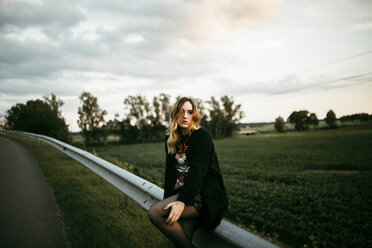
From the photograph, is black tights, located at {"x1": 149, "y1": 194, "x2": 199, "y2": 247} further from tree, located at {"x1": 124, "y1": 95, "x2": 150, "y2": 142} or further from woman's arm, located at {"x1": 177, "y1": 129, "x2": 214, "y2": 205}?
tree, located at {"x1": 124, "y1": 95, "x2": 150, "y2": 142}

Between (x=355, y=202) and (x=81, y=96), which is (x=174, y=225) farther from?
(x=81, y=96)

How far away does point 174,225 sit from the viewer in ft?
6.31

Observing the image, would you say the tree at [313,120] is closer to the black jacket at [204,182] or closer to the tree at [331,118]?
the tree at [331,118]

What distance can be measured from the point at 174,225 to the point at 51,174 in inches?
248

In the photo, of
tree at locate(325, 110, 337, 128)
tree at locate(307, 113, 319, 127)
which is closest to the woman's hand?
tree at locate(325, 110, 337, 128)

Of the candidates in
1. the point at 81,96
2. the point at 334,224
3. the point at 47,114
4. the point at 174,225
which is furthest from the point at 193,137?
the point at 81,96

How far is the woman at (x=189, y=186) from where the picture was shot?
1.90 metres

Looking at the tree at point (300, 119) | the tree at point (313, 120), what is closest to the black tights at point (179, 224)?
the tree at point (313, 120)

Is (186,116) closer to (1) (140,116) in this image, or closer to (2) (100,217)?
(2) (100,217)

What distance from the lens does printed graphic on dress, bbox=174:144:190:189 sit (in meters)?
2.29

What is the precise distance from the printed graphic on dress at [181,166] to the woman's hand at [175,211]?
1.30 ft

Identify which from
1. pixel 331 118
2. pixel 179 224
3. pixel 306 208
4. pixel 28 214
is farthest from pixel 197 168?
pixel 331 118

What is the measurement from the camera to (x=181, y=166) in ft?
7.68

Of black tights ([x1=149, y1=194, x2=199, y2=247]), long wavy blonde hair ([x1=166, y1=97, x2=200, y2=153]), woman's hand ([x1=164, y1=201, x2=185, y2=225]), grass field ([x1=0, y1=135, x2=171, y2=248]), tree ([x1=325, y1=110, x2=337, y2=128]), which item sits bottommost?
grass field ([x1=0, y1=135, x2=171, y2=248])
